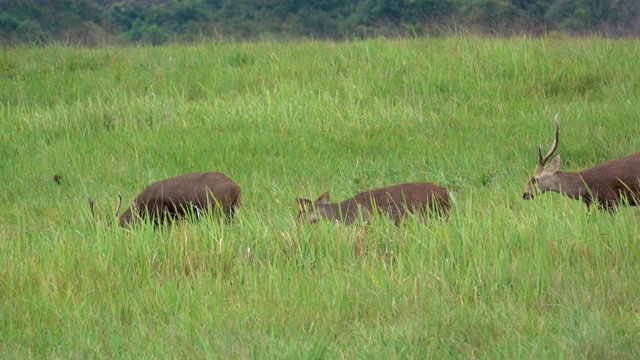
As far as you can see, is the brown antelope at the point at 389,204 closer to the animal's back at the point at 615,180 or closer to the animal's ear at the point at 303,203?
the animal's ear at the point at 303,203

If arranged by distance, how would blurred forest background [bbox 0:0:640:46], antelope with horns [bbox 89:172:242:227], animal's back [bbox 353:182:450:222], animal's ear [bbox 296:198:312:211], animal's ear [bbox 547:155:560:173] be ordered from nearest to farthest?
animal's back [bbox 353:182:450:222]
animal's ear [bbox 296:198:312:211]
antelope with horns [bbox 89:172:242:227]
animal's ear [bbox 547:155:560:173]
blurred forest background [bbox 0:0:640:46]

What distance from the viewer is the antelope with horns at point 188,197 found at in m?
7.17

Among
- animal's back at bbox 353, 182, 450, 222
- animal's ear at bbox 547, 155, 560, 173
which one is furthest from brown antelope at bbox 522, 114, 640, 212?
animal's back at bbox 353, 182, 450, 222

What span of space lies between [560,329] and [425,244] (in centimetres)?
150

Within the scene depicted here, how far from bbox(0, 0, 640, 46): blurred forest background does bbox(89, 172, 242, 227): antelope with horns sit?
1283 centimetres

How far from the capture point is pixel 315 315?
4730 mm

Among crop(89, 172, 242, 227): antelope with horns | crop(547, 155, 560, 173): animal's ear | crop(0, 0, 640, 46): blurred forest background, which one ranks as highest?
crop(547, 155, 560, 173): animal's ear

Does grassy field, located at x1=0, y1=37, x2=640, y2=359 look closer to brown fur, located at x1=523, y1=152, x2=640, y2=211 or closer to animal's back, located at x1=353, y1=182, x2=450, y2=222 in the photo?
brown fur, located at x1=523, y1=152, x2=640, y2=211

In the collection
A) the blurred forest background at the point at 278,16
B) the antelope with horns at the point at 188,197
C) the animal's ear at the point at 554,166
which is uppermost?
the animal's ear at the point at 554,166

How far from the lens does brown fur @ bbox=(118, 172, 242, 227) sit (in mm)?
7168

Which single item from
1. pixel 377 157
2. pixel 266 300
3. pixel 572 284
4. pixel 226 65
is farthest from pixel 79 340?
pixel 226 65

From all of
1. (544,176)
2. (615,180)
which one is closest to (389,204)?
(544,176)

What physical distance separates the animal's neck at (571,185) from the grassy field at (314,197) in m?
0.13

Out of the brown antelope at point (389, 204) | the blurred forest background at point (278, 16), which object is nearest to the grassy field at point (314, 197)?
the brown antelope at point (389, 204)
